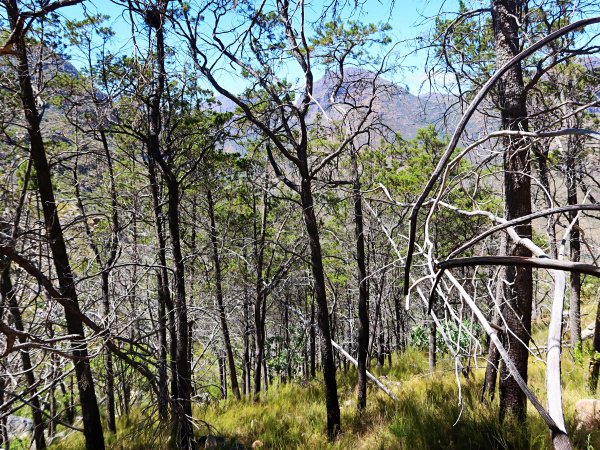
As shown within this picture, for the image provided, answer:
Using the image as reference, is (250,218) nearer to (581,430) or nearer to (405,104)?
(405,104)

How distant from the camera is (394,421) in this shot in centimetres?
538

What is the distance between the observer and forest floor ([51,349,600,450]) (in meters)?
3.62

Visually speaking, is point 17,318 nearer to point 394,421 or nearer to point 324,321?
point 324,321

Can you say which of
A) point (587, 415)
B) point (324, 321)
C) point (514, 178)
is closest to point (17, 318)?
point (324, 321)

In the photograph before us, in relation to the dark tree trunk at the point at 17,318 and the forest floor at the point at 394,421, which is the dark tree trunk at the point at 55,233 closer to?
the dark tree trunk at the point at 17,318

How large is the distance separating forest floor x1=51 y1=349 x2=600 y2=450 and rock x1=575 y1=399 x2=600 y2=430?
0.30 ft

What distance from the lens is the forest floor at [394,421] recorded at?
362cm

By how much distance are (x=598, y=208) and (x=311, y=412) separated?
822cm

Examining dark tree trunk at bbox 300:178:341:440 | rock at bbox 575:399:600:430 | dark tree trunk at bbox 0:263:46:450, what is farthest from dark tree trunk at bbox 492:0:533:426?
dark tree trunk at bbox 0:263:46:450

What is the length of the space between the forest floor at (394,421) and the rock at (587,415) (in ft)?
0.30

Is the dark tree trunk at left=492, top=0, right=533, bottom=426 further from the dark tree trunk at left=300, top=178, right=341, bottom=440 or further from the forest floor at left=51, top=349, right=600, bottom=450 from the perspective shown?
the dark tree trunk at left=300, top=178, right=341, bottom=440

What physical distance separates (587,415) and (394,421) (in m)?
2.27

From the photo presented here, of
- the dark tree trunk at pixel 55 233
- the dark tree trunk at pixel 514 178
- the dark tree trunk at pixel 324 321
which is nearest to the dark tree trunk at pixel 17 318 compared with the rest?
the dark tree trunk at pixel 55 233

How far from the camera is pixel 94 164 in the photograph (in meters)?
9.59
